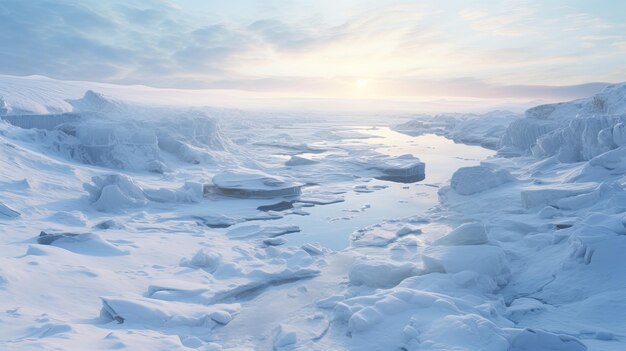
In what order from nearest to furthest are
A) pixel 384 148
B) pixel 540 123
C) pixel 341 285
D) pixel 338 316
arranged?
pixel 338 316 < pixel 341 285 < pixel 540 123 < pixel 384 148

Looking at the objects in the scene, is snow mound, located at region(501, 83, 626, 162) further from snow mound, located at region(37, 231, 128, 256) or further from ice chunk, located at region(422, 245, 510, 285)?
snow mound, located at region(37, 231, 128, 256)

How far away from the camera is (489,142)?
30578 millimetres

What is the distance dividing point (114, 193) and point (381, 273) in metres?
7.03

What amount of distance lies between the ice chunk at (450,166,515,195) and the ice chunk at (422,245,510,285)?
594 cm

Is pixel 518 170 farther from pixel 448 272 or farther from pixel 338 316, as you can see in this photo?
pixel 338 316

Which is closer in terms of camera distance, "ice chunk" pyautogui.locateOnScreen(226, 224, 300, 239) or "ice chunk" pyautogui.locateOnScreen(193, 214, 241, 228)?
"ice chunk" pyautogui.locateOnScreen(226, 224, 300, 239)

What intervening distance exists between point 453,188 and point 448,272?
711cm

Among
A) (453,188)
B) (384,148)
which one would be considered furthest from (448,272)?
(384,148)

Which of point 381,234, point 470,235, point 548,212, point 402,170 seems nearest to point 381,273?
point 470,235

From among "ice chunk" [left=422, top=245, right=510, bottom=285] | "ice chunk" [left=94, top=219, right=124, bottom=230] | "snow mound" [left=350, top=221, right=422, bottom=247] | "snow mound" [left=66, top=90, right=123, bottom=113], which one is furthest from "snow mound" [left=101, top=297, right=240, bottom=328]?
"snow mound" [left=66, top=90, right=123, bottom=113]

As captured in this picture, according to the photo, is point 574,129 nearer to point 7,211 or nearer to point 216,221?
point 216,221

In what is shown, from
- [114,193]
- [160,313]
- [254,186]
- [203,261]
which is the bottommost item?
[203,261]

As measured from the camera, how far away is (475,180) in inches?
466

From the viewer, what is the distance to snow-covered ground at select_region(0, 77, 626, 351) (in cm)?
445
